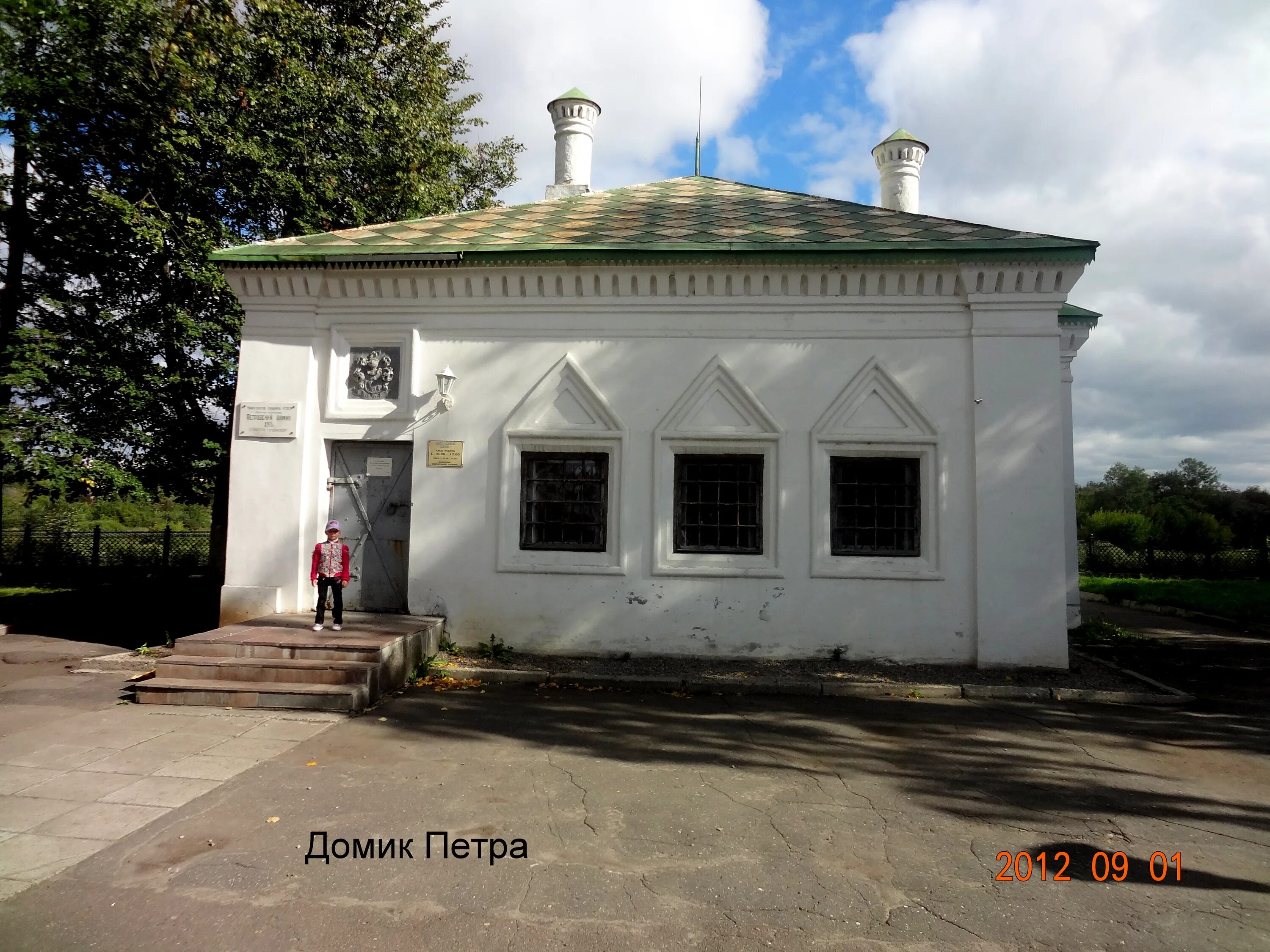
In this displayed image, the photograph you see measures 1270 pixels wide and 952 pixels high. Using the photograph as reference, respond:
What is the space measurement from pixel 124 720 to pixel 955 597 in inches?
341

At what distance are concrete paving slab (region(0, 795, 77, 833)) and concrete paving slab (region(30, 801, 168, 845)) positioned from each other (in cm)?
5

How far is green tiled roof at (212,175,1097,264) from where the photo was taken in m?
8.98

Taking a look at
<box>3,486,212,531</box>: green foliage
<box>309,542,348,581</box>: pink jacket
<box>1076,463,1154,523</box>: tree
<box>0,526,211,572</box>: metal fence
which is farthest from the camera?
<box>1076,463,1154,523</box>: tree

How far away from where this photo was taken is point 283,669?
723cm

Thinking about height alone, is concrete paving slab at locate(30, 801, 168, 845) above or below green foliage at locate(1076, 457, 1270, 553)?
below

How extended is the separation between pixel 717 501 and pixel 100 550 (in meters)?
17.9

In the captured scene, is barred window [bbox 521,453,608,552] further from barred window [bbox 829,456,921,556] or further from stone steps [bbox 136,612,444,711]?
barred window [bbox 829,456,921,556]

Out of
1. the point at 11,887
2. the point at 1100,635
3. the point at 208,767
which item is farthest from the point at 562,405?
the point at 1100,635

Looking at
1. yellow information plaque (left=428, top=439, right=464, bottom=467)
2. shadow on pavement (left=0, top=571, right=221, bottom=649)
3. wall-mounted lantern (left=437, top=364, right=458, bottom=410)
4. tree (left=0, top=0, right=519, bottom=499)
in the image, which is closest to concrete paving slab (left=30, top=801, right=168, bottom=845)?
yellow information plaque (left=428, top=439, right=464, bottom=467)

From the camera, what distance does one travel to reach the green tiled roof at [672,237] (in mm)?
8977

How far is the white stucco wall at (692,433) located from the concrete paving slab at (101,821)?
15.7ft
